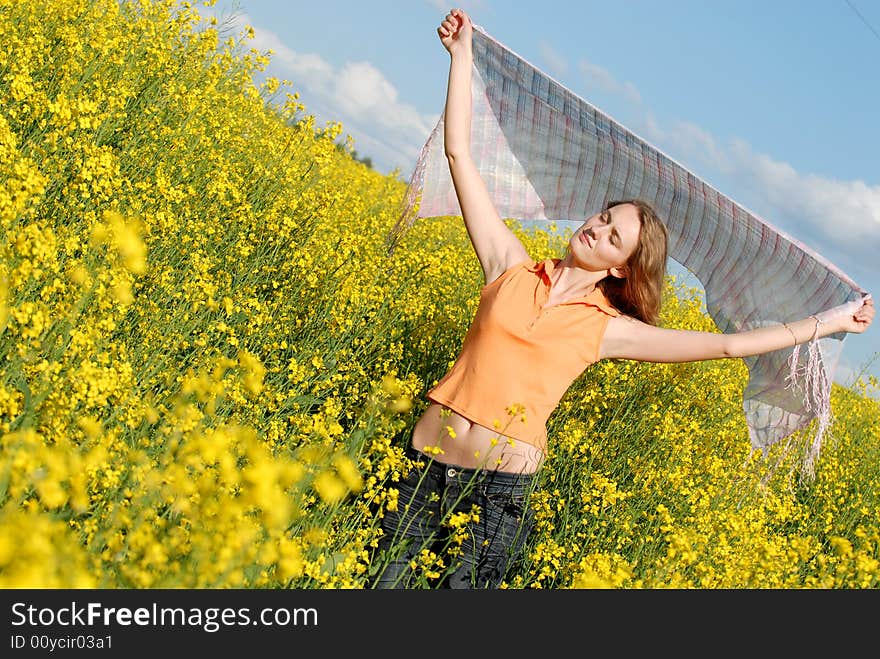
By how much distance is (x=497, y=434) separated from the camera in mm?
2977

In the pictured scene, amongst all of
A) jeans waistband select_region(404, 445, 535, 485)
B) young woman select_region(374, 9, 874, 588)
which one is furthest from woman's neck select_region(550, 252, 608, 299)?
jeans waistband select_region(404, 445, 535, 485)

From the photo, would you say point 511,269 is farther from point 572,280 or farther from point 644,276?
point 644,276

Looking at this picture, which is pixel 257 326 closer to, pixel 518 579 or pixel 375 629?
pixel 518 579

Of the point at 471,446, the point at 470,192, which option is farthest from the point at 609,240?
the point at 471,446

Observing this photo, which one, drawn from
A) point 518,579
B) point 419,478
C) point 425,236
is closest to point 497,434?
point 419,478

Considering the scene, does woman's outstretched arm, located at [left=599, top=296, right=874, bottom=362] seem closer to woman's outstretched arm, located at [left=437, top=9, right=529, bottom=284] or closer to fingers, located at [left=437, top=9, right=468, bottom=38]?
woman's outstretched arm, located at [left=437, top=9, right=529, bottom=284]

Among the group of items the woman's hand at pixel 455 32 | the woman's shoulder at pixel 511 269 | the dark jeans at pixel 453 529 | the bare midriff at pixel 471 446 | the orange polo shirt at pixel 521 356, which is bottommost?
the dark jeans at pixel 453 529

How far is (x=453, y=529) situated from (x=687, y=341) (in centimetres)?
116

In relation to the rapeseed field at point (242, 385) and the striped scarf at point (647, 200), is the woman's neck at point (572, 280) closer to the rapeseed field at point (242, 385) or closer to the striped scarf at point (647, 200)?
the rapeseed field at point (242, 385)

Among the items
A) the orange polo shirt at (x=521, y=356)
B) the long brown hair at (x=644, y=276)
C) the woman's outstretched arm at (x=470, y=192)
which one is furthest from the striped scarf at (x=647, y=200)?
the orange polo shirt at (x=521, y=356)

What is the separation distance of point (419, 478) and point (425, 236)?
4795mm

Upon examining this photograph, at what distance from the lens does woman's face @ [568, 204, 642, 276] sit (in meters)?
3.21

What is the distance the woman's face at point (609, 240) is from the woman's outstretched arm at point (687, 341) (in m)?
0.25

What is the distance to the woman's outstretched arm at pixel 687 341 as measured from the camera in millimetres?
3166
